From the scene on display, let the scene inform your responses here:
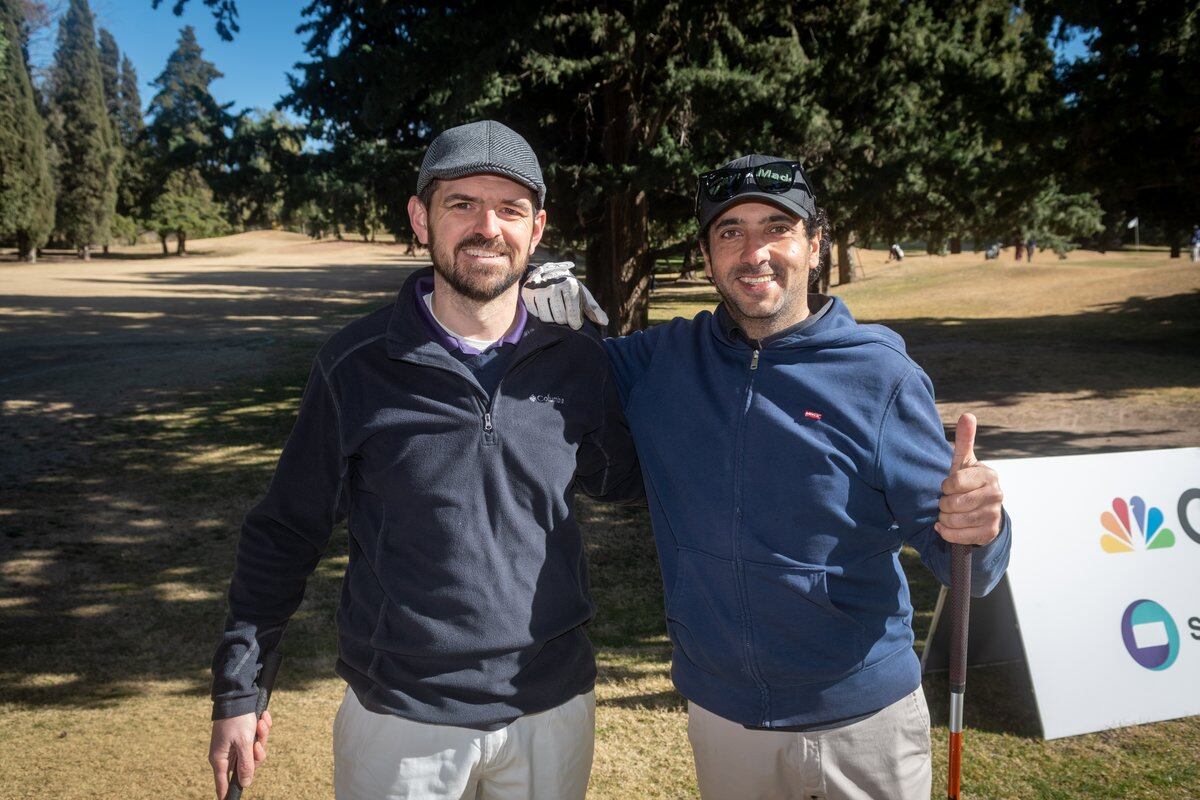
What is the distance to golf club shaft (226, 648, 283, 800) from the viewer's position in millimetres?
2324

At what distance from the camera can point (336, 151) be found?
13.3 m

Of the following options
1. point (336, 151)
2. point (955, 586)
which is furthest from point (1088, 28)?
point (955, 586)

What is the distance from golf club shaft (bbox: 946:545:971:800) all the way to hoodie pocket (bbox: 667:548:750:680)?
1.76 ft

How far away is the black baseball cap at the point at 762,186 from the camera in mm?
2498

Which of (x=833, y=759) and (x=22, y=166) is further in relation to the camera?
(x=22, y=166)

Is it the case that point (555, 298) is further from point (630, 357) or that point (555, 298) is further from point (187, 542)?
point (187, 542)

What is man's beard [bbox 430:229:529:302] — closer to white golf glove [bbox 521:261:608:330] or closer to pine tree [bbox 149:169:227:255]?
white golf glove [bbox 521:261:608:330]

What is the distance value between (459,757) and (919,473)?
134cm

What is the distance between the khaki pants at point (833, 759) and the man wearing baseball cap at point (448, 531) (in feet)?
1.35

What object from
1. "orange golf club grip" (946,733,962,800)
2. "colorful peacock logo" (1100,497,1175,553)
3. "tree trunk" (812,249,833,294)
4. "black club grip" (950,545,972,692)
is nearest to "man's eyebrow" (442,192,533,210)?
"tree trunk" (812,249,833,294)

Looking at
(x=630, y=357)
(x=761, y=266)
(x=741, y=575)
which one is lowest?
(x=741, y=575)

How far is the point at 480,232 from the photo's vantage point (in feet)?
7.81

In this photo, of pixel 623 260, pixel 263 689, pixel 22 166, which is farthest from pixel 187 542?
pixel 22 166

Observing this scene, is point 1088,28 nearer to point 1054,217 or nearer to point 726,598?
point 1054,217
